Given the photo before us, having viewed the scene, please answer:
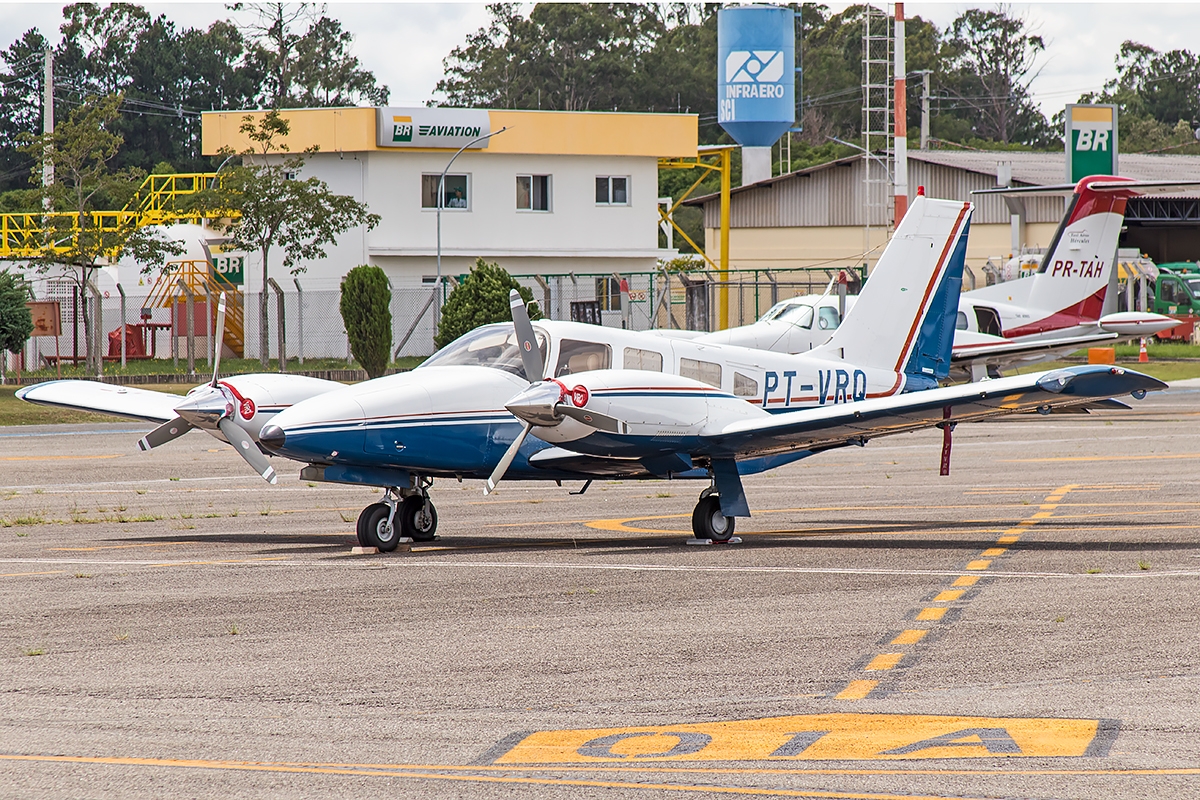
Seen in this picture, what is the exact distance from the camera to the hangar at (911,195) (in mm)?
65062

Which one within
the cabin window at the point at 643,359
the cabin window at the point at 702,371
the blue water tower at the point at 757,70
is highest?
the blue water tower at the point at 757,70

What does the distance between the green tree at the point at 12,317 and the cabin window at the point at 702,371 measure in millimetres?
27057

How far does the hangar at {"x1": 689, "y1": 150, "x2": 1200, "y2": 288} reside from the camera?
6506 centimetres

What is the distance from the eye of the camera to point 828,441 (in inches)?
596

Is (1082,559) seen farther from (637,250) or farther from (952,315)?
(637,250)

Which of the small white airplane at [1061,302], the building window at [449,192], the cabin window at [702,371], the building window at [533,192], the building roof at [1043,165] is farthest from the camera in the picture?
the building roof at [1043,165]

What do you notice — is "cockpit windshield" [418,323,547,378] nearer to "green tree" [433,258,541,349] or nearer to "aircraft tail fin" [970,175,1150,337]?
"aircraft tail fin" [970,175,1150,337]

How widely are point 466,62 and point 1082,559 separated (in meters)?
99.1

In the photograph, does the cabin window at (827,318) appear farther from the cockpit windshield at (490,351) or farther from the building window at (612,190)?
the building window at (612,190)

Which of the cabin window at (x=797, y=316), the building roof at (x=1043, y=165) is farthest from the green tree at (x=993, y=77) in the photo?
the cabin window at (x=797, y=316)

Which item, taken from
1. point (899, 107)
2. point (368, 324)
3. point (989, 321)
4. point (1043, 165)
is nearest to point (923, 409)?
point (989, 321)

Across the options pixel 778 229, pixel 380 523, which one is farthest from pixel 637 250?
pixel 380 523

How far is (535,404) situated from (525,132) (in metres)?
44.8

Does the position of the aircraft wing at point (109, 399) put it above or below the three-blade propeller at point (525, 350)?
below
